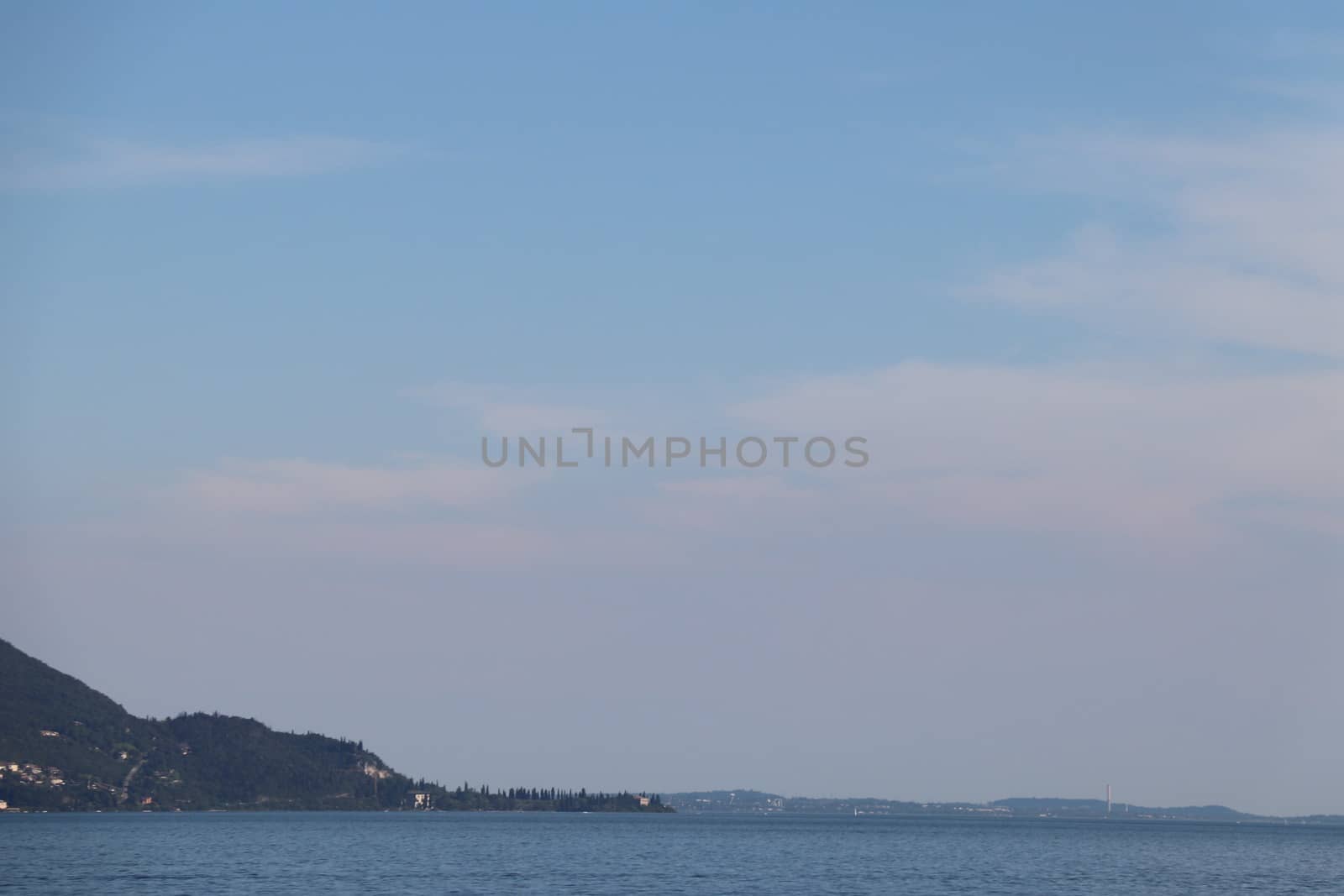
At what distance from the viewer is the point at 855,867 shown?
6068 inches

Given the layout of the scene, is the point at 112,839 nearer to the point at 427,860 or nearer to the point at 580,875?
the point at 427,860

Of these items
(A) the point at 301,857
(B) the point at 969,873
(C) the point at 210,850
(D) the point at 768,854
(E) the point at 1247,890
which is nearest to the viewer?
(E) the point at 1247,890

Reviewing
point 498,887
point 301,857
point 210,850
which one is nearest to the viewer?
point 498,887

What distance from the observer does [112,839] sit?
189500mm

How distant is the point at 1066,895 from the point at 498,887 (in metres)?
47.6

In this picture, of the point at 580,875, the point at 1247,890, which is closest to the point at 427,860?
the point at 580,875

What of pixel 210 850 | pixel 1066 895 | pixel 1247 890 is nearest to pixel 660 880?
pixel 1066 895

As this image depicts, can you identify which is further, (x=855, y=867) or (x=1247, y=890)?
(x=855, y=867)

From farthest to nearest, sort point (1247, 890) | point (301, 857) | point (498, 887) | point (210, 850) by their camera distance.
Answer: point (210, 850) < point (301, 857) < point (1247, 890) < point (498, 887)

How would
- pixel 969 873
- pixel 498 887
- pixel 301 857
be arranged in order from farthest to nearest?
pixel 301 857 < pixel 969 873 < pixel 498 887

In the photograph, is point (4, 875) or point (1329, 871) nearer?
point (4, 875)

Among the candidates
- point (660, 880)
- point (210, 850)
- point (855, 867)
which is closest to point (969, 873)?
point (855, 867)

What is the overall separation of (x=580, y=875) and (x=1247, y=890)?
6112cm

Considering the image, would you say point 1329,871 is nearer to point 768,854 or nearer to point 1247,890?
point 1247,890
